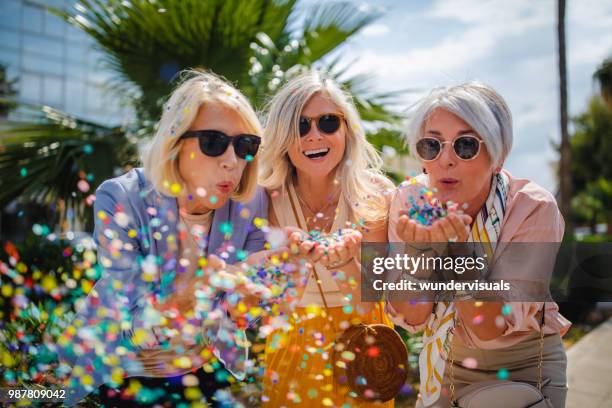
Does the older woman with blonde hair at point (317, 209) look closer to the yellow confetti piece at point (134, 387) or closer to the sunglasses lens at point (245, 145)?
the sunglasses lens at point (245, 145)

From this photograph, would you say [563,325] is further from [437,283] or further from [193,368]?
[193,368]

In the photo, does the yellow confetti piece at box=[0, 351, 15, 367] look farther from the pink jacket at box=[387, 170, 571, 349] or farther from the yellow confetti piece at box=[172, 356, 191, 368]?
the pink jacket at box=[387, 170, 571, 349]

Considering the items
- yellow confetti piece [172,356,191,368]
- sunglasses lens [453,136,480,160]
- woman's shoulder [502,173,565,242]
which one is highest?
sunglasses lens [453,136,480,160]

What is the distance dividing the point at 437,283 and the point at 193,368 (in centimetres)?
94

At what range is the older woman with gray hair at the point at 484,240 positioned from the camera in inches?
66.5

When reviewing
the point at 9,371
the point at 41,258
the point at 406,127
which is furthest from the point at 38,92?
the point at 406,127

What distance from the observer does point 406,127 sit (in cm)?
195

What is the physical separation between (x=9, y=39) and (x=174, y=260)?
2201cm

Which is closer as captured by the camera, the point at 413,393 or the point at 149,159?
the point at 149,159

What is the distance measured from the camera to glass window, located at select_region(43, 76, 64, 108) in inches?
807

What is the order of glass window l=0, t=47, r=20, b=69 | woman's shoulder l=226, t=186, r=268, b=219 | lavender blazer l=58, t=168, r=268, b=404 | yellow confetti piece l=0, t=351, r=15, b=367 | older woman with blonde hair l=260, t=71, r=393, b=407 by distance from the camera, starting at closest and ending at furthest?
1. lavender blazer l=58, t=168, r=268, b=404
2. woman's shoulder l=226, t=186, r=268, b=219
3. older woman with blonde hair l=260, t=71, r=393, b=407
4. yellow confetti piece l=0, t=351, r=15, b=367
5. glass window l=0, t=47, r=20, b=69

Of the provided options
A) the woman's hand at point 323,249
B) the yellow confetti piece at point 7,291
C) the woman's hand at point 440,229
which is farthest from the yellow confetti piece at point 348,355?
the yellow confetti piece at point 7,291

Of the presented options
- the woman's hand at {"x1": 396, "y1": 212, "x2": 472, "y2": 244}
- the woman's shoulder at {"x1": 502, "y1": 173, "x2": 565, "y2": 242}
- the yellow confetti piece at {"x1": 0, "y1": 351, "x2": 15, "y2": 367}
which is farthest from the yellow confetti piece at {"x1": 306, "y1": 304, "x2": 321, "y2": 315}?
the yellow confetti piece at {"x1": 0, "y1": 351, "x2": 15, "y2": 367}

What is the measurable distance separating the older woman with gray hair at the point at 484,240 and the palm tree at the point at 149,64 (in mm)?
2417
